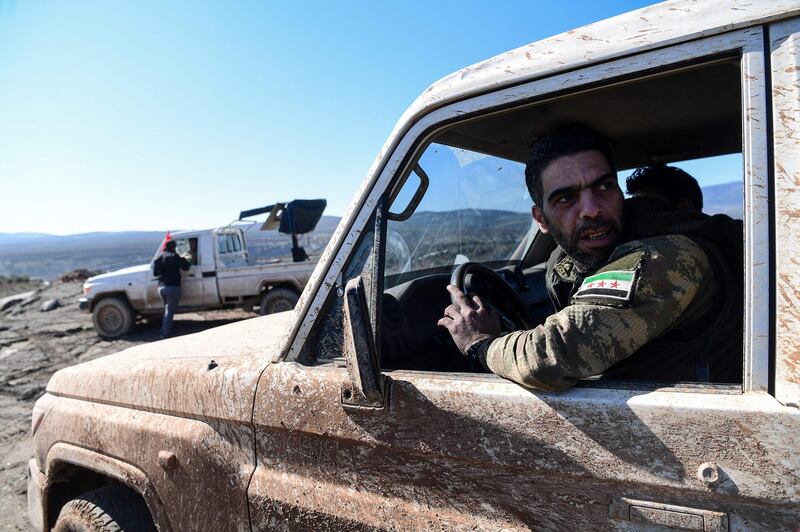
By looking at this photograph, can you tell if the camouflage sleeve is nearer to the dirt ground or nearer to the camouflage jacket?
the camouflage jacket

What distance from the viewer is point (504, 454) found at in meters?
1.15

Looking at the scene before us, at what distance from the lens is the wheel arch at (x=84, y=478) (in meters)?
1.68

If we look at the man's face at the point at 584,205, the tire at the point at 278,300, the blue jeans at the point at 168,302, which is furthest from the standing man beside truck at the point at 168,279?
the man's face at the point at 584,205

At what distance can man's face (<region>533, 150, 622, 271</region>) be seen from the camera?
4.61ft

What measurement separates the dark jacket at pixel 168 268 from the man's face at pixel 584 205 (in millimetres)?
9020

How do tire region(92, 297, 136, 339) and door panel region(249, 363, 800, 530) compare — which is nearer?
door panel region(249, 363, 800, 530)

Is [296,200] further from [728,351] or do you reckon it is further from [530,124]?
[728,351]

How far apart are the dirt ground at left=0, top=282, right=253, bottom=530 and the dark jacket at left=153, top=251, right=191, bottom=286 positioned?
3.60 feet

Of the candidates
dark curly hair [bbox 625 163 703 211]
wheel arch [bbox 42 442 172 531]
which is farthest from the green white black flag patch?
wheel arch [bbox 42 442 172 531]

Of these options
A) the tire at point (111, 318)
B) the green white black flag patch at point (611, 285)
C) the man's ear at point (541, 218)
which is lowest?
the tire at point (111, 318)

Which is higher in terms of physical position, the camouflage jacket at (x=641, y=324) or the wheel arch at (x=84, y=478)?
the camouflage jacket at (x=641, y=324)

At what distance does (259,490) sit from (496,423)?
762 mm

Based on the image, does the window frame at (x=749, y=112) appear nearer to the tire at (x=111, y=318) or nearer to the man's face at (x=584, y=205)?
the man's face at (x=584, y=205)

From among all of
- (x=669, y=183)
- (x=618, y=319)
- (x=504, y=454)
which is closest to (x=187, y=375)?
(x=504, y=454)
